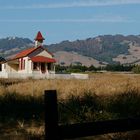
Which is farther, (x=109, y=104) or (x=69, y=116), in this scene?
(x=109, y=104)

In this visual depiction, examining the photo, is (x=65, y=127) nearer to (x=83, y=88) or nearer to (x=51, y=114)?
(x=51, y=114)

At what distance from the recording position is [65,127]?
18.2 ft

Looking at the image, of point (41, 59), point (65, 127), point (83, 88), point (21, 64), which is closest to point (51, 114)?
point (65, 127)

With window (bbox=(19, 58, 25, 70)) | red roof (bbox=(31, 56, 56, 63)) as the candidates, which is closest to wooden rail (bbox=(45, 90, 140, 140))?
red roof (bbox=(31, 56, 56, 63))

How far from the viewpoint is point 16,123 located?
10953 mm

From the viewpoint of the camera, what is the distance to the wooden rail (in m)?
5.45

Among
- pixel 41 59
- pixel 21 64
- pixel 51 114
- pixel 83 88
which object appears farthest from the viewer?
pixel 21 64

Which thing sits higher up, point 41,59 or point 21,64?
point 41,59

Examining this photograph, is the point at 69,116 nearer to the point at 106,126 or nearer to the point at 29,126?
the point at 29,126

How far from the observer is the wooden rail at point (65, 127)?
215 inches

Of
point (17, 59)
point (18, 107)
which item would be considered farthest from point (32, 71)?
point (18, 107)

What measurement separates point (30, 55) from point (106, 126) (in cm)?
6751

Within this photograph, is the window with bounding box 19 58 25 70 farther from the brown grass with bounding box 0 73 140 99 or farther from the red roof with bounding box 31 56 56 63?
the brown grass with bounding box 0 73 140 99

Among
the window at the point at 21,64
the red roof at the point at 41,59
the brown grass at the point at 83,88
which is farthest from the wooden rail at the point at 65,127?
the window at the point at 21,64
